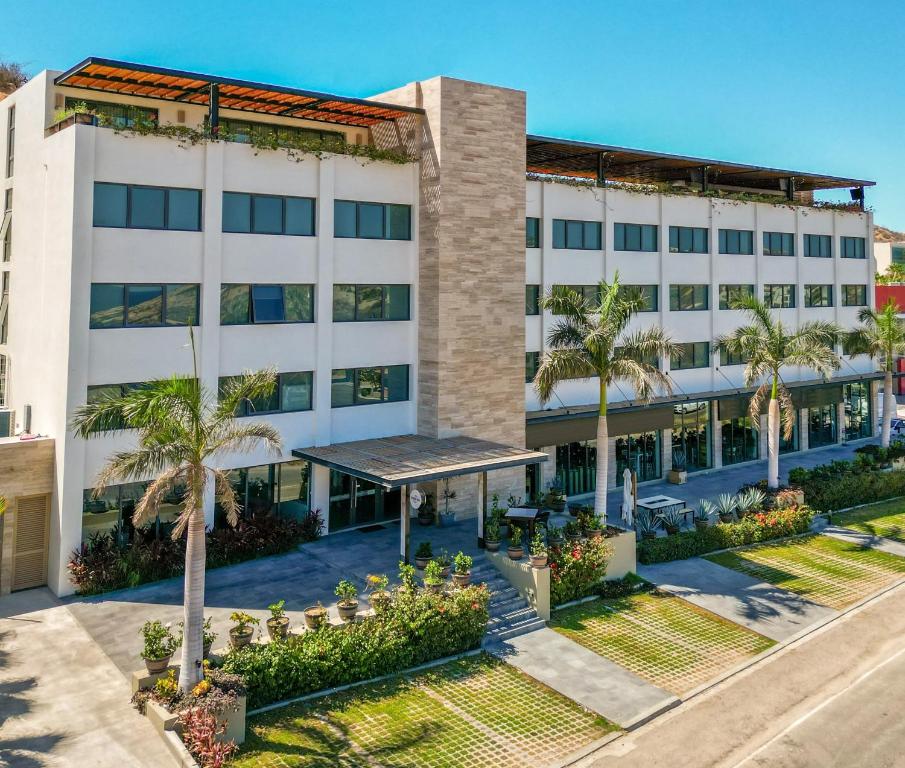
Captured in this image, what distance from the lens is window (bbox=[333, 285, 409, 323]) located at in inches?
1160

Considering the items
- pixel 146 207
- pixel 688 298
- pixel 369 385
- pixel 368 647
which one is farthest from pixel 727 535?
pixel 146 207

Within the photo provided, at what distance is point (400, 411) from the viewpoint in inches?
1219

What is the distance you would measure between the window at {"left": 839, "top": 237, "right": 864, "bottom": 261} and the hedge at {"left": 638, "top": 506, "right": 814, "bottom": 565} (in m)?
22.9

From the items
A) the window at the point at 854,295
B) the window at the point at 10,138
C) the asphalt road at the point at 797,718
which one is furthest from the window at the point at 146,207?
the window at the point at 854,295

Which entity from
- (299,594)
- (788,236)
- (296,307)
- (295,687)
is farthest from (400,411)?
(788,236)

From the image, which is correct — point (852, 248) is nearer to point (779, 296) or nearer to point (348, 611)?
point (779, 296)

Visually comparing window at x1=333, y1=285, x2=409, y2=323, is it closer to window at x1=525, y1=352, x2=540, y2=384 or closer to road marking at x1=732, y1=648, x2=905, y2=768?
window at x1=525, y1=352, x2=540, y2=384

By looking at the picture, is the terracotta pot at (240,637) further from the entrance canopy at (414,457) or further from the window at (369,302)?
the window at (369,302)

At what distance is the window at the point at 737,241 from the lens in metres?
42.3

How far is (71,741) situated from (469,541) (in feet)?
47.7

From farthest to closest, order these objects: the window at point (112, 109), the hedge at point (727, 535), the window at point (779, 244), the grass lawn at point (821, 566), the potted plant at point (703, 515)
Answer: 1. the window at point (779, 244)
2. the potted plant at point (703, 515)
3. the hedge at point (727, 535)
4. the grass lawn at point (821, 566)
5. the window at point (112, 109)

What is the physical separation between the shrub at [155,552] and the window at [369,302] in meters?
7.83

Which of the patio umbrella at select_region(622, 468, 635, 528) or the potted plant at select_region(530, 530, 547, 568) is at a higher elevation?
the patio umbrella at select_region(622, 468, 635, 528)

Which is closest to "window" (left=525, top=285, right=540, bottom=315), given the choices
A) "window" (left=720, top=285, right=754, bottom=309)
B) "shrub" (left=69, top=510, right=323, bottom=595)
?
"window" (left=720, top=285, right=754, bottom=309)
